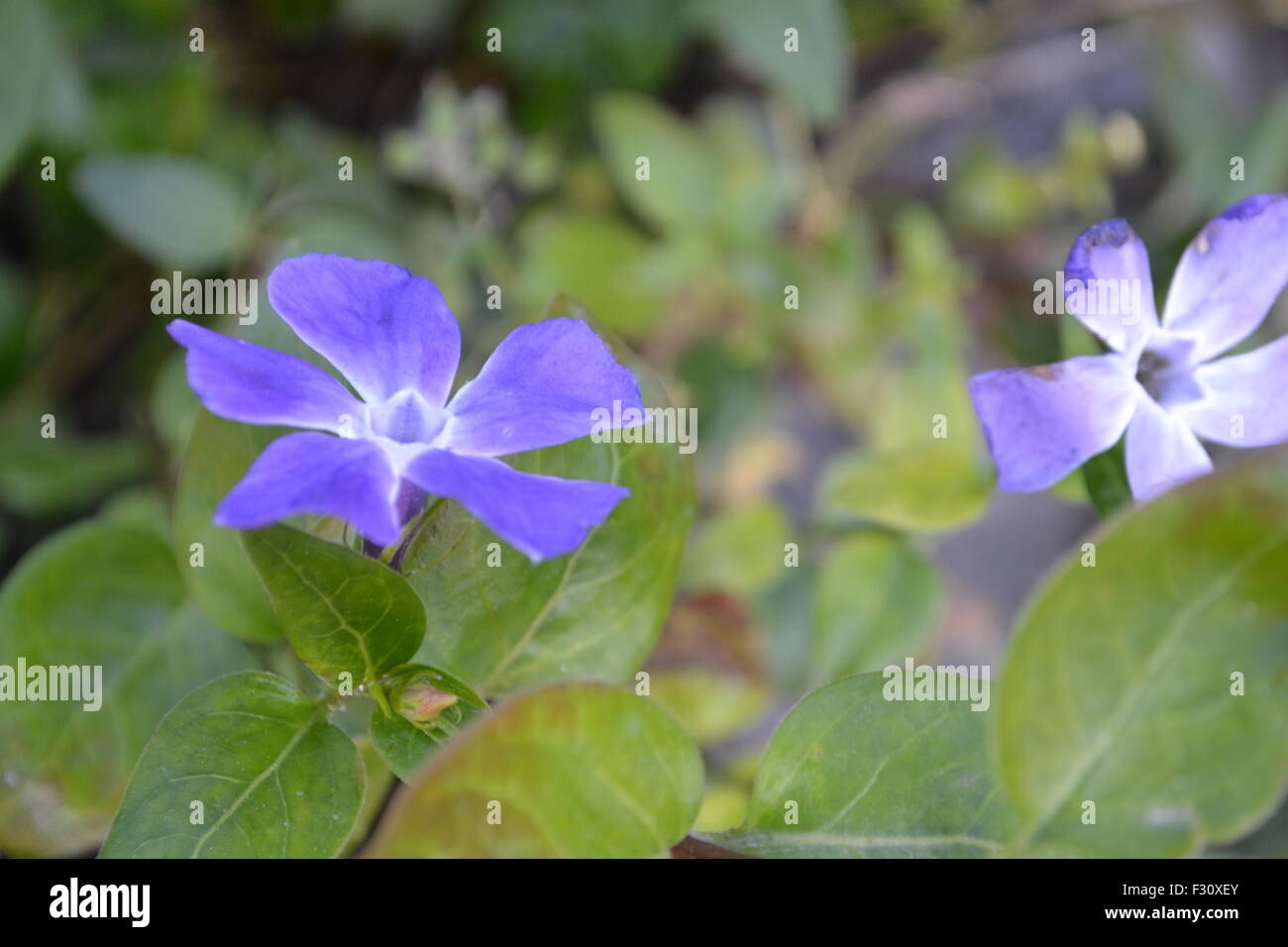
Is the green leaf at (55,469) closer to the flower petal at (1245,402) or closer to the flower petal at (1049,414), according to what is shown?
the flower petal at (1049,414)

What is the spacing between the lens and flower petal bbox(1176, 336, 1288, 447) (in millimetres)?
1158

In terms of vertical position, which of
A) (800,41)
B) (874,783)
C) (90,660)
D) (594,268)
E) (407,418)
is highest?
(800,41)

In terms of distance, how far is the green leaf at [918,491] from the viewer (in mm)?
1398

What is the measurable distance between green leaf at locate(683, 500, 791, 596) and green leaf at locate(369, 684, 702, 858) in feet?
3.89

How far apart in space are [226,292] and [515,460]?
1273mm

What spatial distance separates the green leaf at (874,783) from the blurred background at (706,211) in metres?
0.79

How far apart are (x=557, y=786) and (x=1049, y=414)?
1.93ft

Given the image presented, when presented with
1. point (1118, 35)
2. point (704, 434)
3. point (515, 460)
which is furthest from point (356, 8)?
point (1118, 35)

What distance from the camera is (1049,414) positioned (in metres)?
1.11

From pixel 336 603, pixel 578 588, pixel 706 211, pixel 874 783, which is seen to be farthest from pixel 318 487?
pixel 706 211

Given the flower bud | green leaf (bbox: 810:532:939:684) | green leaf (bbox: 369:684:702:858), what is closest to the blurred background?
green leaf (bbox: 810:532:939:684)

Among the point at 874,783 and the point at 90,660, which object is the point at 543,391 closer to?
the point at 874,783
